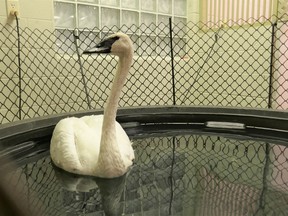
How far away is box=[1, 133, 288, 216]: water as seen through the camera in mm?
806

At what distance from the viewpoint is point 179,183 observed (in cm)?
97

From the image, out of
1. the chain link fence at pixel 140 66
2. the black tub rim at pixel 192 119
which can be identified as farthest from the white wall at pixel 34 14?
the black tub rim at pixel 192 119

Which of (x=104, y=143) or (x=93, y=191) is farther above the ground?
(x=104, y=143)

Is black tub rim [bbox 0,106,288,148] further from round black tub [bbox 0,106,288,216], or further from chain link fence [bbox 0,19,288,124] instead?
chain link fence [bbox 0,19,288,124]

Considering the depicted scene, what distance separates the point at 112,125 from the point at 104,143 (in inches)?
2.8

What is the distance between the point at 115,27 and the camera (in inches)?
86.7

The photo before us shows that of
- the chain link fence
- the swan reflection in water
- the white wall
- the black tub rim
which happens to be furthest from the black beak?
the white wall

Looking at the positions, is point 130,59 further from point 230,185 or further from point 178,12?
point 178,12

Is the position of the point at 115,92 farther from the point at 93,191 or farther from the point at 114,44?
the point at 93,191

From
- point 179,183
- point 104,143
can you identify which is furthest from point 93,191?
point 179,183

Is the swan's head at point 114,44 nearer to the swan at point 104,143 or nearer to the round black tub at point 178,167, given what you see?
the swan at point 104,143

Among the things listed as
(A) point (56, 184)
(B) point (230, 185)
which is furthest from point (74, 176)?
(B) point (230, 185)

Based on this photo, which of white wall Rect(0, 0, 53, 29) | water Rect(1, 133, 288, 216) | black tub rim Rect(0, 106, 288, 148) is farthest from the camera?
white wall Rect(0, 0, 53, 29)

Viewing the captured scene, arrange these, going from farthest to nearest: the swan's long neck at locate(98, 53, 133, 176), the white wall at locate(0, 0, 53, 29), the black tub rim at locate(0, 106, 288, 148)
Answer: the white wall at locate(0, 0, 53, 29) < the black tub rim at locate(0, 106, 288, 148) < the swan's long neck at locate(98, 53, 133, 176)
